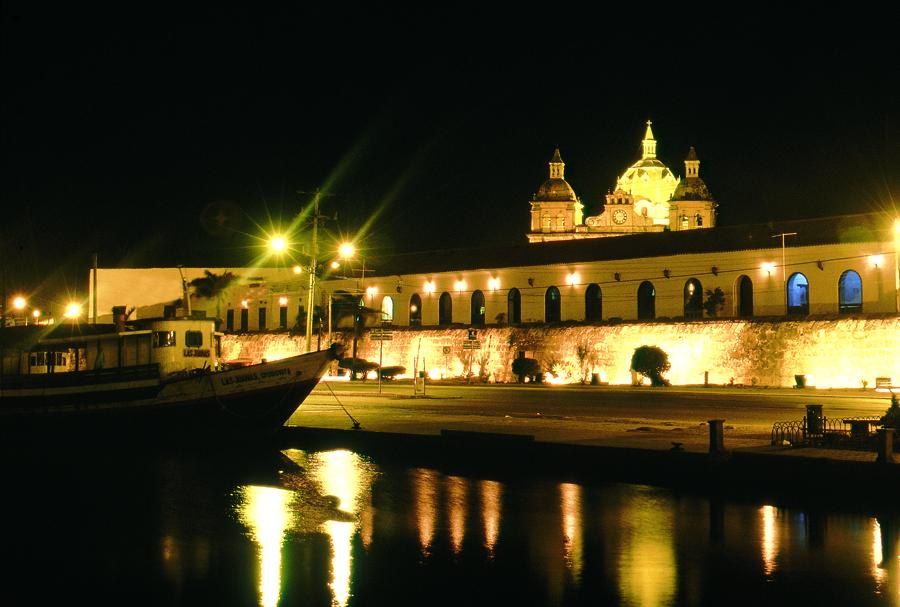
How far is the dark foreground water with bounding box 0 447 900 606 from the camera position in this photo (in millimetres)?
9984

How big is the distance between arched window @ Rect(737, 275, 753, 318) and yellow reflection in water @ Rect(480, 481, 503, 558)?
37561 mm

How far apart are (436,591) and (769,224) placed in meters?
48.3

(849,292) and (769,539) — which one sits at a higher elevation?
(849,292)

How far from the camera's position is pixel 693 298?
2149 inches

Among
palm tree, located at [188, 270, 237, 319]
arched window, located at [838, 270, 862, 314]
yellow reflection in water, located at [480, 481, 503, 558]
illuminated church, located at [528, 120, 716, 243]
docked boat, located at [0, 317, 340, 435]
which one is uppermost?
illuminated church, located at [528, 120, 716, 243]

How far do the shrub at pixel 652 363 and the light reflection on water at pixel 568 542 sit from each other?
32.6m

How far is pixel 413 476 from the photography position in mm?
18531

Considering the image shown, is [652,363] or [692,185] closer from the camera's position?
[652,363]

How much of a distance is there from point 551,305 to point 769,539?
48.0 m

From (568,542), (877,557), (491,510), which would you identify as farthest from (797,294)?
(568,542)

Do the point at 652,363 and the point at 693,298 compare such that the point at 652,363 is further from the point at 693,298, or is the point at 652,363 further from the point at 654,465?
the point at 654,465

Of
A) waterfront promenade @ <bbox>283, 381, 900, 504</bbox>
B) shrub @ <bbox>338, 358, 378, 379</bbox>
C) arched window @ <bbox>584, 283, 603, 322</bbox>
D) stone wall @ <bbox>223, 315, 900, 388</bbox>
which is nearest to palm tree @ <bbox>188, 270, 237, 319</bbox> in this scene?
stone wall @ <bbox>223, 315, 900, 388</bbox>

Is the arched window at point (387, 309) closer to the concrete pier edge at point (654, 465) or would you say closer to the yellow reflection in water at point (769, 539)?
the concrete pier edge at point (654, 465)

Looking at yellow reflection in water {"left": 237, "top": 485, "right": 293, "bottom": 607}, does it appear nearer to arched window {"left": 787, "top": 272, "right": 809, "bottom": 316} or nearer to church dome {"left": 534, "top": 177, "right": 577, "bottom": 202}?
arched window {"left": 787, "top": 272, "right": 809, "bottom": 316}
